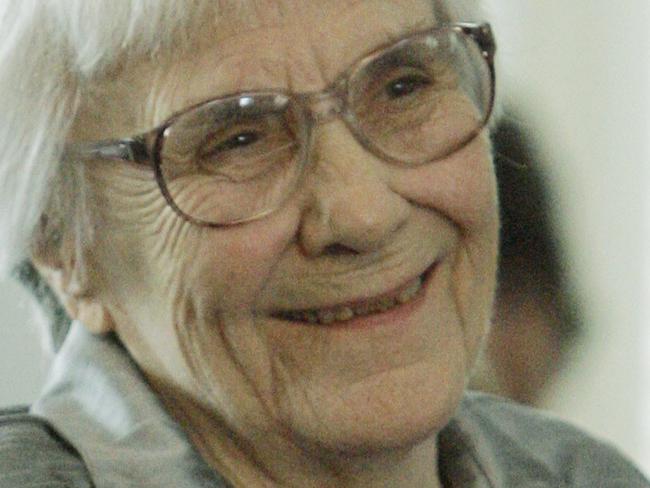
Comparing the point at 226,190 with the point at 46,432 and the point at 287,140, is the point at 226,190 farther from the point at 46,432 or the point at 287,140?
the point at 46,432

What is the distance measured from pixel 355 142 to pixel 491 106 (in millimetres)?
220

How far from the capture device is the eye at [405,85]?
1360 millimetres

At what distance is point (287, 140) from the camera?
4.27 ft

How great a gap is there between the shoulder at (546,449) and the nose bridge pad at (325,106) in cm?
58

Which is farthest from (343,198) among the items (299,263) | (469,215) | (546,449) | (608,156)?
(608,156)

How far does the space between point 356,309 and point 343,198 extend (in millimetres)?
151

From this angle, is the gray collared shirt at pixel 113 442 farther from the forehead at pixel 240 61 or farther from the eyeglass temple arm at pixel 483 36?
the eyeglass temple arm at pixel 483 36

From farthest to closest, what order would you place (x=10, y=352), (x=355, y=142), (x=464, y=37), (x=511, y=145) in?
(x=511, y=145), (x=10, y=352), (x=464, y=37), (x=355, y=142)

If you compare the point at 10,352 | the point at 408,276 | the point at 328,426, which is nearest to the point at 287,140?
the point at 408,276

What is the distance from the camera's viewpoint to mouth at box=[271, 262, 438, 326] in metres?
1.35

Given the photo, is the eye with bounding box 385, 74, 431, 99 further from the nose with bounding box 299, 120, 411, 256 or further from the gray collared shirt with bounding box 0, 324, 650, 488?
the gray collared shirt with bounding box 0, 324, 650, 488

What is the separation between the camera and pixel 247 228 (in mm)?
1290

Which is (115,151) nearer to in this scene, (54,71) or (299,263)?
(54,71)

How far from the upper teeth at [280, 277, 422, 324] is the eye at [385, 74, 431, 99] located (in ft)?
0.69
